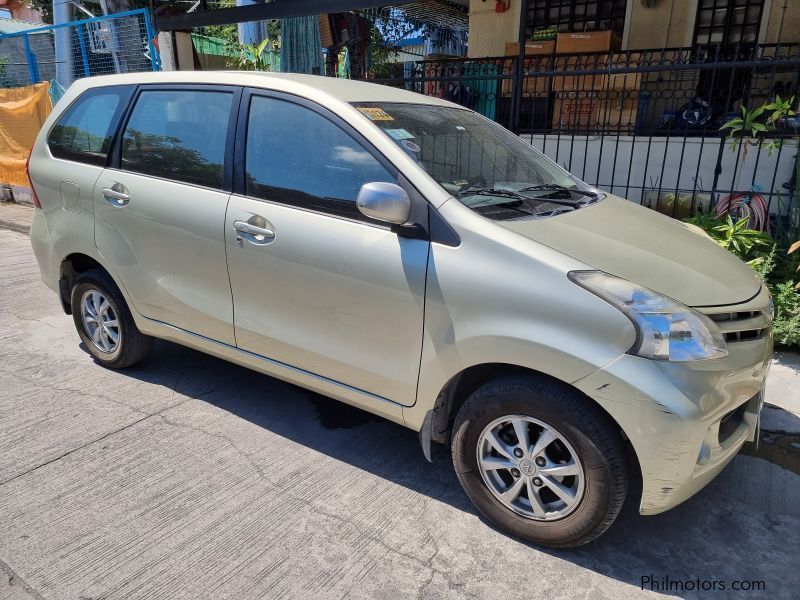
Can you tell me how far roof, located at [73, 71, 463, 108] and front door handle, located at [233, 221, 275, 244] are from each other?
683 mm

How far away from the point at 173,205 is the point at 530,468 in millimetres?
2285

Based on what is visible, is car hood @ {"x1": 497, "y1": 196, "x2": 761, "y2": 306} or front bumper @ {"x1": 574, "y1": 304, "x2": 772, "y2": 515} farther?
car hood @ {"x1": 497, "y1": 196, "x2": 761, "y2": 306}

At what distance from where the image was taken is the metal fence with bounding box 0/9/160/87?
7.82 meters

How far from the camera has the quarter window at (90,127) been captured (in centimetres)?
361

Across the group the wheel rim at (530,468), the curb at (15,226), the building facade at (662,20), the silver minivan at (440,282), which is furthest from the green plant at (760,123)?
the curb at (15,226)

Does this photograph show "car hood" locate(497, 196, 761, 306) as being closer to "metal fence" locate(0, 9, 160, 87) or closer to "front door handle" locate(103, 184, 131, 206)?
"front door handle" locate(103, 184, 131, 206)

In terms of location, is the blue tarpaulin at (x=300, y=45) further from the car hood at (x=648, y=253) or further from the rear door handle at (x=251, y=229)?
the car hood at (x=648, y=253)

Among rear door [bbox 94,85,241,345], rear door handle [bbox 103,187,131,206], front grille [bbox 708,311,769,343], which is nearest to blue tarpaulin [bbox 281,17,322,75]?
rear door [bbox 94,85,241,345]

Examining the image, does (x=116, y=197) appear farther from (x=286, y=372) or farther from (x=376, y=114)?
(x=376, y=114)

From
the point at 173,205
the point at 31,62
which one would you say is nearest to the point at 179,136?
the point at 173,205

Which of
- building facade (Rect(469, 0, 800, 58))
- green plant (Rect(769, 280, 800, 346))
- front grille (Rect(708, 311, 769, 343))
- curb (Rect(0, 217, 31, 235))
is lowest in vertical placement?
curb (Rect(0, 217, 31, 235))

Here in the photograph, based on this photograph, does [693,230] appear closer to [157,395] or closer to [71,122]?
[157,395]

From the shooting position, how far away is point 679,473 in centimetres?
214

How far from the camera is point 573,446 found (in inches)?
88.4
